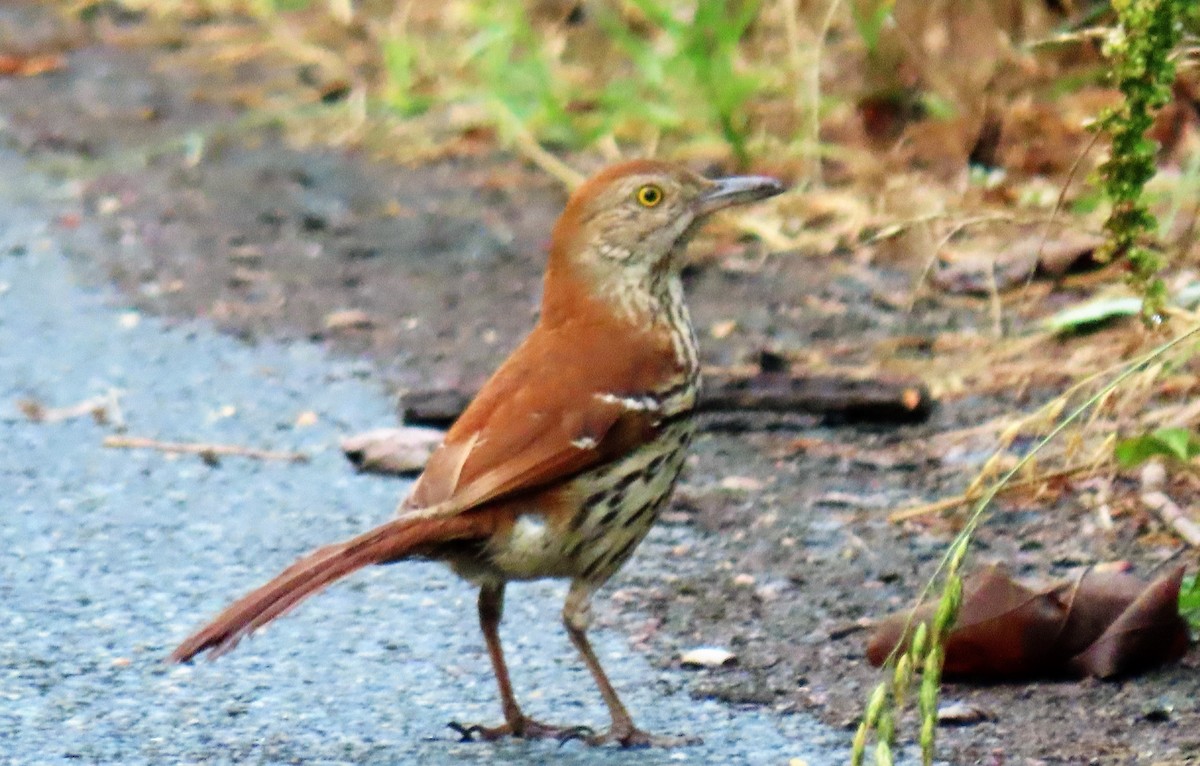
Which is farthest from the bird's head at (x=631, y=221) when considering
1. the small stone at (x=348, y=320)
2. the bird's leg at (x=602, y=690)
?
the small stone at (x=348, y=320)

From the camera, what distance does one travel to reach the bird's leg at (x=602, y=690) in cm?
350

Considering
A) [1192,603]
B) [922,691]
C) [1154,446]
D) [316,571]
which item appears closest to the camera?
[922,691]

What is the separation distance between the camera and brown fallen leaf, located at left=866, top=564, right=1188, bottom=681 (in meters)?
3.61

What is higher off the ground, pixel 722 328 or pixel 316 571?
pixel 316 571

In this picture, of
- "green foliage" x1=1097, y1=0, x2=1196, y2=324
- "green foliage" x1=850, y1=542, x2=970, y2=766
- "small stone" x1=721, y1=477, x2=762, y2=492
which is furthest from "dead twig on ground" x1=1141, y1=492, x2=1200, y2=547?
"green foliage" x1=850, y1=542, x2=970, y2=766

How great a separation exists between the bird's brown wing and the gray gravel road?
457mm

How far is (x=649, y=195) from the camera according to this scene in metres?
4.18

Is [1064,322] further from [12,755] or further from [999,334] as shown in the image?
[12,755]

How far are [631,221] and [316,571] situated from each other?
1214 mm

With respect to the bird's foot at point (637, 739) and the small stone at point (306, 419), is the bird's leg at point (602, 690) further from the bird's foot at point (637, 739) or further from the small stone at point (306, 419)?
the small stone at point (306, 419)

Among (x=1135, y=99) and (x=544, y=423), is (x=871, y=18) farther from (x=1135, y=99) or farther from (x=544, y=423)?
(x=544, y=423)

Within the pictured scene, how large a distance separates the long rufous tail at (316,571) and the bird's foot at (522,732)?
358 mm

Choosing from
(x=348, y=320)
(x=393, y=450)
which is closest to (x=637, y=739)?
(x=393, y=450)

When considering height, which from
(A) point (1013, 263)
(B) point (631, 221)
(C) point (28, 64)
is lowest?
(A) point (1013, 263)
